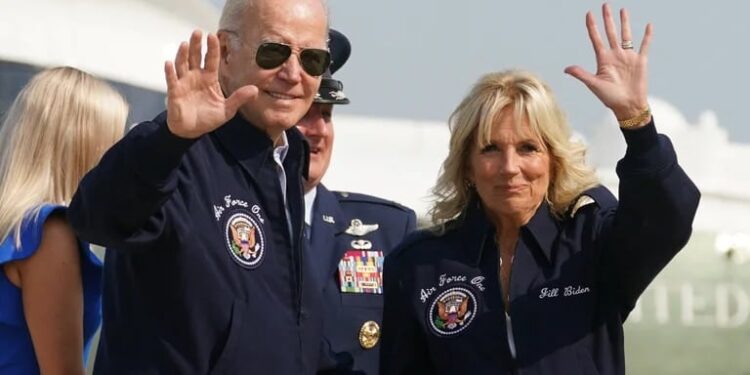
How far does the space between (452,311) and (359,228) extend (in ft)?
4.25

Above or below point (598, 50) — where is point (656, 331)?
below

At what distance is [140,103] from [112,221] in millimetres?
6027

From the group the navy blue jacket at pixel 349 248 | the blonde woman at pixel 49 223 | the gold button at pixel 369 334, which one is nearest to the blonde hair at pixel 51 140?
the blonde woman at pixel 49 223

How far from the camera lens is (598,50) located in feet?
14.0

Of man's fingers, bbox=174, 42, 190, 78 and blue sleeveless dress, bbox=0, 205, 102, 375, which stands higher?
man's fingers, bbox=174, 42, 190, 78

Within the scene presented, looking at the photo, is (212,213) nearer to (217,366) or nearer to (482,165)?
(217,366)

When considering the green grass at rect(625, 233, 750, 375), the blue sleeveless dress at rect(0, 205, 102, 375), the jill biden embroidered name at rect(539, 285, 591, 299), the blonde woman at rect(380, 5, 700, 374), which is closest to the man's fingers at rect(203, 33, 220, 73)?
the blue sleeveless dress at rect(0, 205, 102, 375)

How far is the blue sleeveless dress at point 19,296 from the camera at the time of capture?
174 inches

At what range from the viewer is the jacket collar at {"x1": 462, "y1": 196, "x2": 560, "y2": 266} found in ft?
15.2

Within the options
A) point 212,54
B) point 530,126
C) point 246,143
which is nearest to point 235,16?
point 246,143

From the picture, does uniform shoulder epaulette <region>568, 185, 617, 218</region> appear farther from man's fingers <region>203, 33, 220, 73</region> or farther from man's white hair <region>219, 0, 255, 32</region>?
man's fingers <region>203, 33, 220, 73</region>

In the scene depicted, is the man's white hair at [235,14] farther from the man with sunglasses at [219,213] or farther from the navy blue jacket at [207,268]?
the navy blue jacket at [207,268]

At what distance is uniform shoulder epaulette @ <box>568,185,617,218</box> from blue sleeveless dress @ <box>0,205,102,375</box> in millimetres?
1615

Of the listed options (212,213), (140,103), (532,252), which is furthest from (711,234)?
(212,213)
